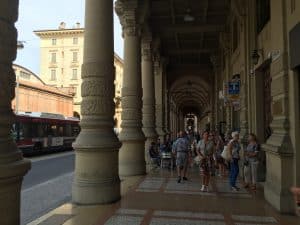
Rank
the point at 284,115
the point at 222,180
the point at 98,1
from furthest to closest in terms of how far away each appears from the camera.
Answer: the point at 222,180
the point at 98,1
the point at 284,115

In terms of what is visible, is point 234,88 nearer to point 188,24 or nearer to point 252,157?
point 252,157

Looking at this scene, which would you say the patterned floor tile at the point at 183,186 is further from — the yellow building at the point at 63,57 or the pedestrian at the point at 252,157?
the yellow building at the point at 63,57

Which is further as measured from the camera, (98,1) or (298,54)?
(98,1)

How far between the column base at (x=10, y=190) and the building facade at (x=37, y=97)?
4317cm

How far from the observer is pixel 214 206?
27.8ft

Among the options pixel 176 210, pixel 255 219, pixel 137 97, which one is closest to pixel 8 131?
pixel 176 210

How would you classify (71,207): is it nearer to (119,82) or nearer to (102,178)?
(102,178)

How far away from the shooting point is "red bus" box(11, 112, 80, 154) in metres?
25.4

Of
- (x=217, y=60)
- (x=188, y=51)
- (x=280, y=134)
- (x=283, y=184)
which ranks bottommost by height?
(x=283, y=184)

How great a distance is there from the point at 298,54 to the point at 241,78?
23.8ft

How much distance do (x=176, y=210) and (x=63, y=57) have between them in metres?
84.0

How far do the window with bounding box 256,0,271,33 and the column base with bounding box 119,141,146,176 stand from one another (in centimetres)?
594

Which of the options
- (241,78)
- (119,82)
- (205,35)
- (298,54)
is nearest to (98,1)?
(298,54)

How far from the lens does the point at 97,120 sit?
894cm
